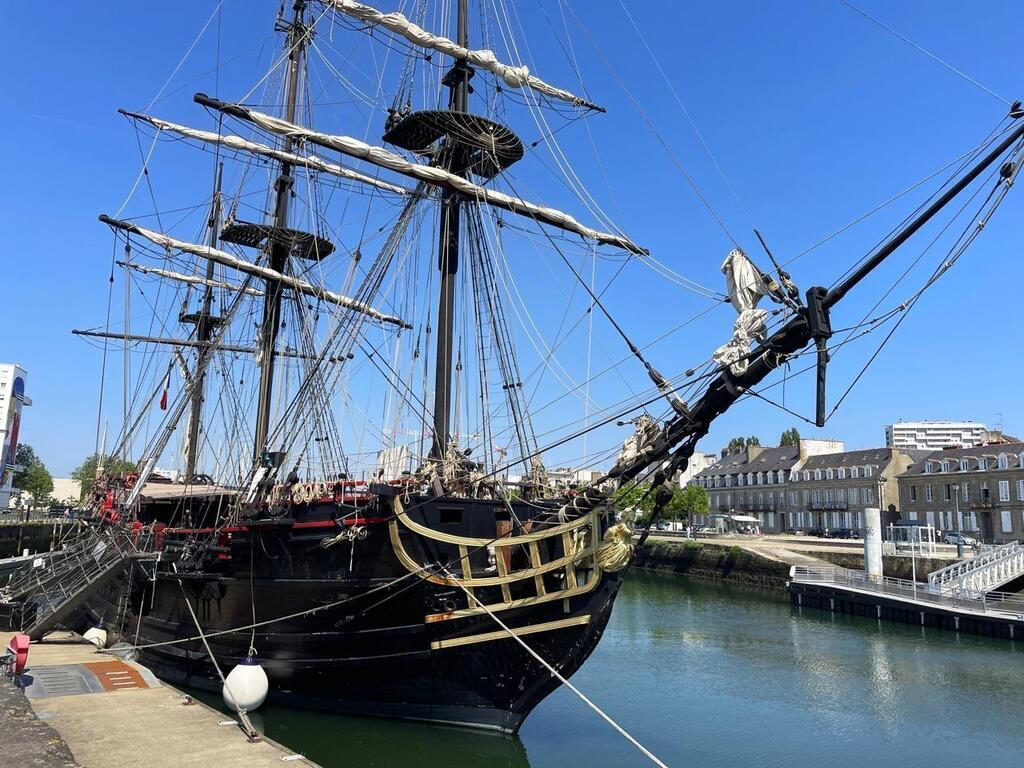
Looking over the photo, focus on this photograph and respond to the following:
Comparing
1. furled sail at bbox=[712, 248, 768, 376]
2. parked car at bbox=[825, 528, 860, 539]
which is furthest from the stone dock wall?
furled sail at bbox=[712, 248, 768, 376]

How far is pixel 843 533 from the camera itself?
215 ft

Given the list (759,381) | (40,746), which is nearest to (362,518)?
(40,746)

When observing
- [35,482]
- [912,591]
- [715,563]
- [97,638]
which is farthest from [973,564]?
[35,482]

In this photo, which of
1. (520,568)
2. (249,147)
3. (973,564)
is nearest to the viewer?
(520,568)

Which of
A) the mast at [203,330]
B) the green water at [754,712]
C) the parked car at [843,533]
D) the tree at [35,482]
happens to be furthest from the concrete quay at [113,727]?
the tree at [35,482]

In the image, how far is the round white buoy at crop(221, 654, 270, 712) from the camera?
12.4 metres

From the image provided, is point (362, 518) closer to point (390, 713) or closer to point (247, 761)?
point (390, 713)

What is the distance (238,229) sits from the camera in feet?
89.2

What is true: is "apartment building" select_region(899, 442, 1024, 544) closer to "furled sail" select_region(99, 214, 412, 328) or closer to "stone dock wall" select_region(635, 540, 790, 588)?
"stone dock wall" select_region(635, 540, 790, 588)

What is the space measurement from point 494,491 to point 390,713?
474 cm

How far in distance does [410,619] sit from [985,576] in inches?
1203

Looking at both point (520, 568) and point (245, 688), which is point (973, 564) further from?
point (245, 688)

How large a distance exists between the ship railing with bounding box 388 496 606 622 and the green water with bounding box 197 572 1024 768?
2.79 m

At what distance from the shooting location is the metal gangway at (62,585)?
59.3 ft
